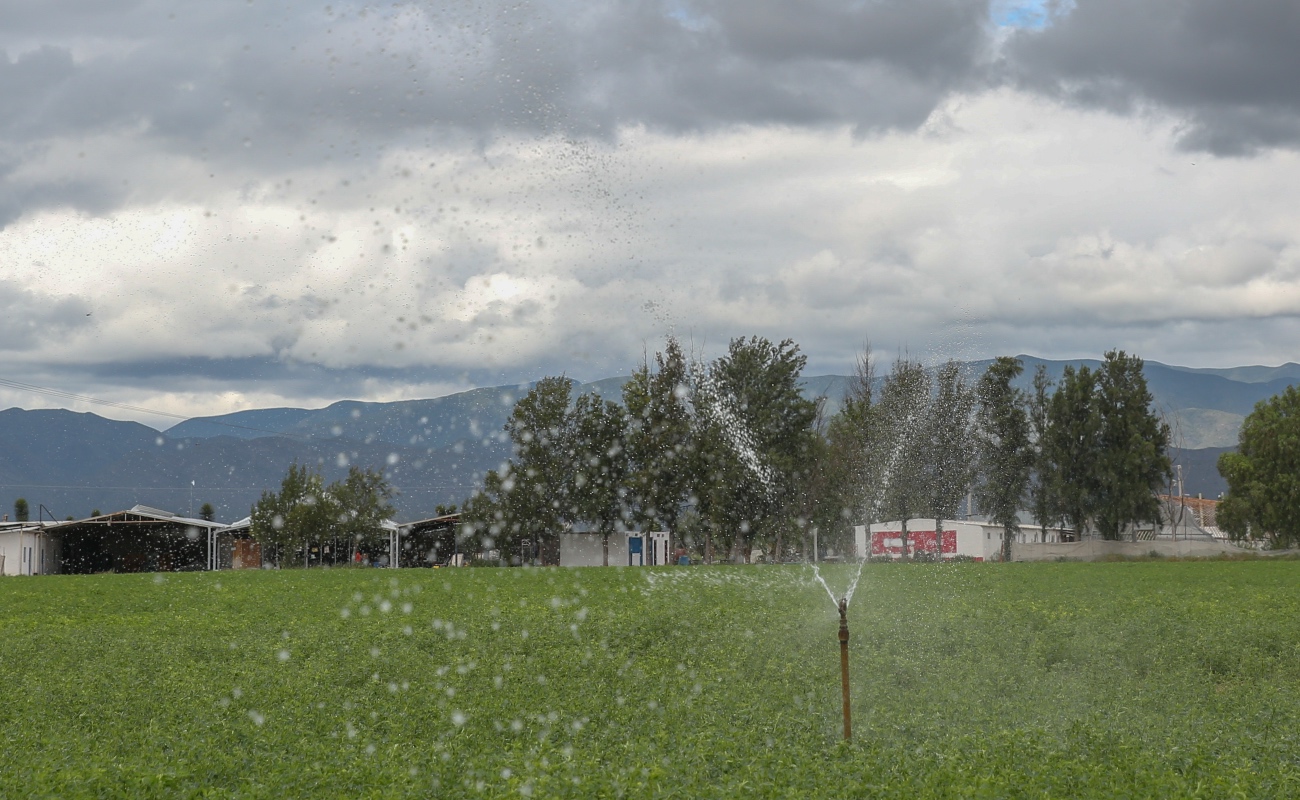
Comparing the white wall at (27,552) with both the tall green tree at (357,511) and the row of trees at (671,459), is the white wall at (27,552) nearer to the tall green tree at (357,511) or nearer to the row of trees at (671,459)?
the tall green tree at (357,511)

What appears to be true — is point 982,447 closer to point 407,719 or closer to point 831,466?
point 831,466

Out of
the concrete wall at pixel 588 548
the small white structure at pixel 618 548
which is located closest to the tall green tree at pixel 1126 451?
the small white structure at pixel 618 548

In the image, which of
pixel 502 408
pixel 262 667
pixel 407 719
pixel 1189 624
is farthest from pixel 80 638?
pixel 502 408

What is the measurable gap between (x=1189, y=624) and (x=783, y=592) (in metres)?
12.7

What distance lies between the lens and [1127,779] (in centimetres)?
1108

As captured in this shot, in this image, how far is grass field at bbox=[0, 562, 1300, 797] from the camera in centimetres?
1133

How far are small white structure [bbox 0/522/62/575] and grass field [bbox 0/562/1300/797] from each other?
47841 millimetres

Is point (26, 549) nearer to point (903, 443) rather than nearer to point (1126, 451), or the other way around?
point (903, 443)

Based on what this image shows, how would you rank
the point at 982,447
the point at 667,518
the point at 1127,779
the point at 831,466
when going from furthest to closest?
the point at 982,447
the point at 667,518
the point at 831,466
the point at 1127,779

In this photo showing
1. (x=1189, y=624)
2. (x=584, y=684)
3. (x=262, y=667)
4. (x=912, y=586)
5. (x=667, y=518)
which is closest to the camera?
(x=584, y=684)

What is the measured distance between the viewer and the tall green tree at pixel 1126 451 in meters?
87.2

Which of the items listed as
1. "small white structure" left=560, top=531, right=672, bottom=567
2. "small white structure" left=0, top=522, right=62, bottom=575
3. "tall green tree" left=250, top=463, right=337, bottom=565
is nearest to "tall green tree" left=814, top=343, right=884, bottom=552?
"small white structure" left=560, top=531, right=672, bottom=567

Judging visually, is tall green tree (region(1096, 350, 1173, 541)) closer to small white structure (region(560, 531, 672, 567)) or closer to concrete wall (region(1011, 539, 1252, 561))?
concrete wall (region(1011, 539, 1252, 561))

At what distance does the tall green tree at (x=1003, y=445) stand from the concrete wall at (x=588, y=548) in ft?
89.1
